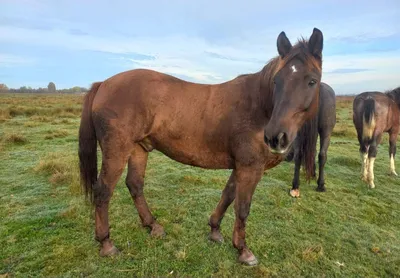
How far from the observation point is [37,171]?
633 cm

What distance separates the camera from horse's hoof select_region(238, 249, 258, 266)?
3281mm

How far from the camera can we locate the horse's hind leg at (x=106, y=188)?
3168 millimetres

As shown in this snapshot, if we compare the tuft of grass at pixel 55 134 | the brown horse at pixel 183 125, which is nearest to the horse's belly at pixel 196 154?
the brown horse at pixel 183 125

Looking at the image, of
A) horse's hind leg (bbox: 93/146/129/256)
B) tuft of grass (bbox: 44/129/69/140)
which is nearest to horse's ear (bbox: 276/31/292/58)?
horse's hind leg (bbox: 93/146/129/256)

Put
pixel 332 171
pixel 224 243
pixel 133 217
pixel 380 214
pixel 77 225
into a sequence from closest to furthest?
1. pixel 224 243
2. pixel 77 225
3. pixel 133 217
4. pixel 380 214
5. pixel 332 171

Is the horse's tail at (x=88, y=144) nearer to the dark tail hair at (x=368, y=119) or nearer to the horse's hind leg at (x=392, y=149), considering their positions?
the dark tail hair at (x=368, y=119)

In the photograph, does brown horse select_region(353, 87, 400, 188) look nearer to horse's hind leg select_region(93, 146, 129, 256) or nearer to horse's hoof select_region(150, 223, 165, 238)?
horse's hoof select_region(150, 223, 165, 238)

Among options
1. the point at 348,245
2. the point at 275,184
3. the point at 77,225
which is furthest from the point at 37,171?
the point at 348,245

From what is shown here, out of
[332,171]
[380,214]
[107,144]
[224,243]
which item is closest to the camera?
[107,144]

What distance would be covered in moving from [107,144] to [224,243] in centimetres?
207

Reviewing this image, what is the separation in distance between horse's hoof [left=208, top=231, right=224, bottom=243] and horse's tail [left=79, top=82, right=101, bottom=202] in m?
1.78

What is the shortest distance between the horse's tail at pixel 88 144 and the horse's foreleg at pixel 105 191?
1.04 feet

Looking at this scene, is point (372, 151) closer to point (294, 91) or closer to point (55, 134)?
point (294, 91)

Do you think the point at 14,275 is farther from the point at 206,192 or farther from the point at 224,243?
the point at 206,192
